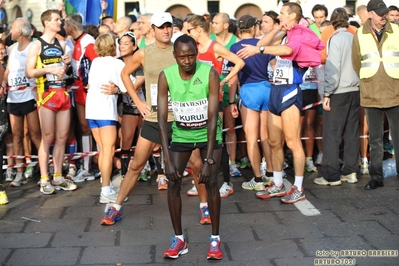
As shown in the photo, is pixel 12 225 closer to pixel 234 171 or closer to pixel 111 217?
pixel 111 217

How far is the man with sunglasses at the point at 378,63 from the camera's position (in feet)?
26.8

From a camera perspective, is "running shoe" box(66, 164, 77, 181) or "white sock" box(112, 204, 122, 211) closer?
"white sock" box(112, 204, 122, 211)

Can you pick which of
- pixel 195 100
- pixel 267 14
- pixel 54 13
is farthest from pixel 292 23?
pixel 54 13

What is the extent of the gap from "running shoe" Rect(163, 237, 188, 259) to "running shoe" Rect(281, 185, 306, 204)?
6.92 ft

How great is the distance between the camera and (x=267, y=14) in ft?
30.6

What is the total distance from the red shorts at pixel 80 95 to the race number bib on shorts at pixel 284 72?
3026mm

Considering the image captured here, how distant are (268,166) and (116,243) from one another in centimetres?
311

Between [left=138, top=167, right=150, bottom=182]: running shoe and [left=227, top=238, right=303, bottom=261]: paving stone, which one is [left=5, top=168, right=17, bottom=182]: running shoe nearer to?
[left=138, top=167, right=150, bottom=182]: running shoe

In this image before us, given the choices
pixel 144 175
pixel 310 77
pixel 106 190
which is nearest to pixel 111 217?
pixel 106 190

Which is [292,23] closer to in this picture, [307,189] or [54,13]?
[307,189]

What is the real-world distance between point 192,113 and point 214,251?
1161 mm

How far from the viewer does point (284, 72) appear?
7715 mm

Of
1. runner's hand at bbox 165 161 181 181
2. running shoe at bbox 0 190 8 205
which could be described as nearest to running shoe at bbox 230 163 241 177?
running shoe at bbox 0 190 8 205

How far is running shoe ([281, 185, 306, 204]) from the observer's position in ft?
25.0
